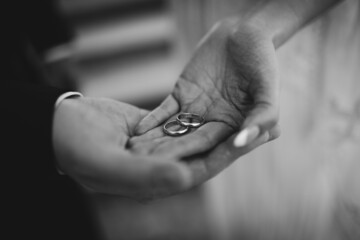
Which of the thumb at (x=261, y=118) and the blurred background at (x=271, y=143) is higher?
the thumb at (x=261, y=118)

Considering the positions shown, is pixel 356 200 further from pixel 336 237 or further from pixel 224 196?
pixel 224 196

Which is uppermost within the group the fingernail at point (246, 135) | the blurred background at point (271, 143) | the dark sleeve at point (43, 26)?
the dark sleeve at point (43, 26)

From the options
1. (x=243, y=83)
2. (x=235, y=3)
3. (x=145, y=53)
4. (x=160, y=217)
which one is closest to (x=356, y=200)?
(x=243, y=83)

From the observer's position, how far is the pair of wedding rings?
81 centimetres

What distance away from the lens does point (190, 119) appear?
0.87 meters

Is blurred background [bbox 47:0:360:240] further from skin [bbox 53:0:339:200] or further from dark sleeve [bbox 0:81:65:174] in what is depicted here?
dark sleeve [bbox 0:81:65:174]

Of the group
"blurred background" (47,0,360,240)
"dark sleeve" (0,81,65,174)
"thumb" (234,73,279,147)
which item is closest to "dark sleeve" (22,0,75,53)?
"blurred background" (47,0,360,240)

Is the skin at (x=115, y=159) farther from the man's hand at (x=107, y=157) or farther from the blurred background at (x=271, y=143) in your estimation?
the blurred background at (x=271, y=143)

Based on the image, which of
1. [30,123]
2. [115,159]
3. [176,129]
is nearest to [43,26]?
[30,123]

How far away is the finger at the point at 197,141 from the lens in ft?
2.17

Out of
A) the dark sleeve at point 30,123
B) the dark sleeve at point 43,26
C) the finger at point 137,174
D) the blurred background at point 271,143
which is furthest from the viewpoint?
the dark sleeve at point 43,26

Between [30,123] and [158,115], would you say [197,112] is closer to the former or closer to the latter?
[158,115]

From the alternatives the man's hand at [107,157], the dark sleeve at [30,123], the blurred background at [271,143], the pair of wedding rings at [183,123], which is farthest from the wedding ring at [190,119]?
the blurred background at [271,143]

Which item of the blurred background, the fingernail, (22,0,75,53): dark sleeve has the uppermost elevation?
(22,0,75,53): dark sleeve
